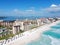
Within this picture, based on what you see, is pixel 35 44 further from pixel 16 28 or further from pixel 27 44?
pixel 16 28

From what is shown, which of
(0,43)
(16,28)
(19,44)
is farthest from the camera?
(16,28)

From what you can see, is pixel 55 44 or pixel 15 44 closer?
pixel 15 44

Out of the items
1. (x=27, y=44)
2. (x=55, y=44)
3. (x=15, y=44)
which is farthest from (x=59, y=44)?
(x=15, y=44)

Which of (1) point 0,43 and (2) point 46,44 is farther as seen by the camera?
(2) point 46,44

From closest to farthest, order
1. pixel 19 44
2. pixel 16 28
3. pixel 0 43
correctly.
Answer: pixel 0 43
pixel 19 44
pixel 16 28

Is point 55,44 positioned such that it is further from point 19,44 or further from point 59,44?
point 19,44

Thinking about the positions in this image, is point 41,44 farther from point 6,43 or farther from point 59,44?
point 6,43

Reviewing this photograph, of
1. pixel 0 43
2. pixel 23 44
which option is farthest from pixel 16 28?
pixel 0 43
